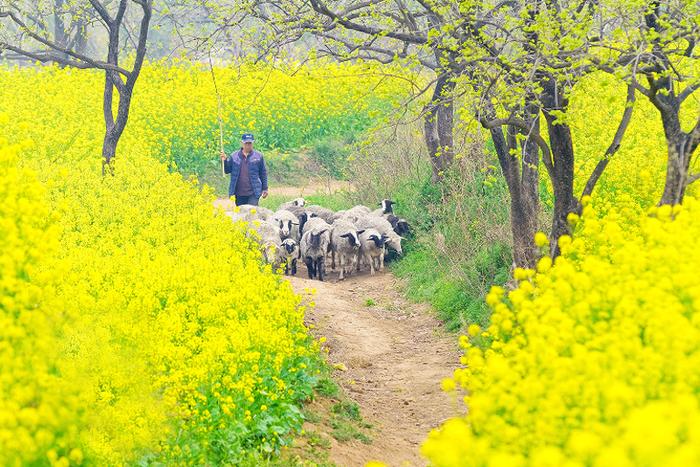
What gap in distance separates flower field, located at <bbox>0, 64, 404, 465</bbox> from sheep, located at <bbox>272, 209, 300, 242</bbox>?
3.79m

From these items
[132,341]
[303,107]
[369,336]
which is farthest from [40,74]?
[132,341]

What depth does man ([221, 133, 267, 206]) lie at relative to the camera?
62.0 feet

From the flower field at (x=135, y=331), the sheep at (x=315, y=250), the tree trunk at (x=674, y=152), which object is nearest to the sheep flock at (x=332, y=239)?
the sheep at (x=315, y=250)

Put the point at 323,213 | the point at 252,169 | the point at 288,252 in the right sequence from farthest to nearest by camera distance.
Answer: the point at 323,213 < the point at 252,169 < the point at 288,252

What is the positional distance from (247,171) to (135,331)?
11.2m

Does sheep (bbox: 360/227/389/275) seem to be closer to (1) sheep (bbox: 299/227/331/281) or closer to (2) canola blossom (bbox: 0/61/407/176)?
(1) sheep (bbox: 299/227/331/281)

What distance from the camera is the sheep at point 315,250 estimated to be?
18109 millimetres

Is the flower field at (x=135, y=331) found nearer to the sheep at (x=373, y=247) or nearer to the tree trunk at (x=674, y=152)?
the tree trunk at (x=674, y=152)

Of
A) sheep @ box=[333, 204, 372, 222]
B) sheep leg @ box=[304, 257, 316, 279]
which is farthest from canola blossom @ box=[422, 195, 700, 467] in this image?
sheep @ box=[333, 204, 372, 222]

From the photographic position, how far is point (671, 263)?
6.02 m

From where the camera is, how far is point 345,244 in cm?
1798

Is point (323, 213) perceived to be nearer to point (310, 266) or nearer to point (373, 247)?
point (310, 266)

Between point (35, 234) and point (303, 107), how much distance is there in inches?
958

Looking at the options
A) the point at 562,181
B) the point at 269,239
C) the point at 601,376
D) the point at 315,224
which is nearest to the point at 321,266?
the point at 315,224
